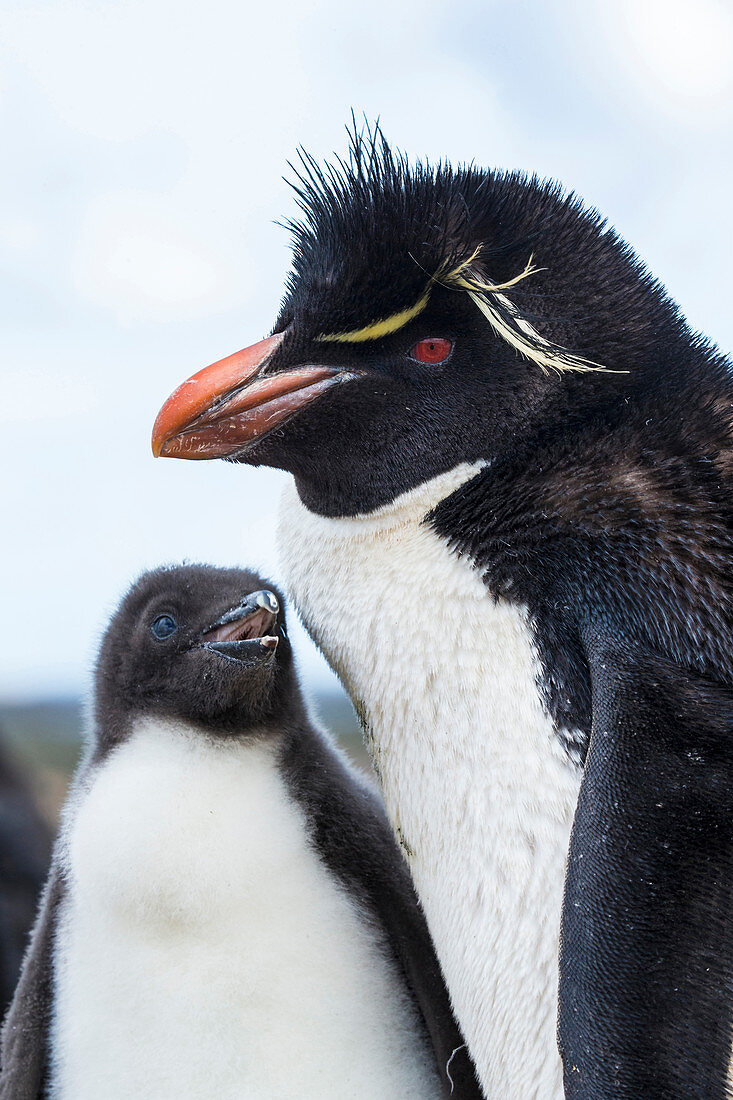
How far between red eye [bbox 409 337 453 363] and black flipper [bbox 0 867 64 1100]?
1.09 m

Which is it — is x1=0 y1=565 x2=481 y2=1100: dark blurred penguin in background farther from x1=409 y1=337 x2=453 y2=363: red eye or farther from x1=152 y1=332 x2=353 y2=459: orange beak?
x1=409 y1=337 x2=453 y2=363: red eye

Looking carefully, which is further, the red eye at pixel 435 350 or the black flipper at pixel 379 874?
the black flipper at pixel 379 874

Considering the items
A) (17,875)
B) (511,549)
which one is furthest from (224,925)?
(17,875)

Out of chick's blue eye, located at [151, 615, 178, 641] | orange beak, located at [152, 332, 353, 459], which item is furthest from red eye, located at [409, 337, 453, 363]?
chick's blue eye, located at [151, 615, 178, 641]

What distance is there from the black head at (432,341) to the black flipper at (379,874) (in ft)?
1.91

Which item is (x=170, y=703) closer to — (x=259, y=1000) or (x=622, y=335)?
(x=259, y=1000)

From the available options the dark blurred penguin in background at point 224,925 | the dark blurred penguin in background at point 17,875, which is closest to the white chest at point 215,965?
the dark blurred penguin in background at point 224,925

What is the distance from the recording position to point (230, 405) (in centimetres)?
142

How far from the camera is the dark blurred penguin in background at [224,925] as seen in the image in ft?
5.19

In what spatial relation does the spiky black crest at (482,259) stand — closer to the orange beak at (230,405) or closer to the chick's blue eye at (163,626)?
the orange beak at (230,405)

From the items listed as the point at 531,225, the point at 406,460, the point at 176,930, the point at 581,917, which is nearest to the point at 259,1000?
the point at 176,930

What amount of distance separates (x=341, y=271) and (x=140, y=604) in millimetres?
853

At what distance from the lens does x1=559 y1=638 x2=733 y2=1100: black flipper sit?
3.28ft

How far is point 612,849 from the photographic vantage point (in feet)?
3.48
